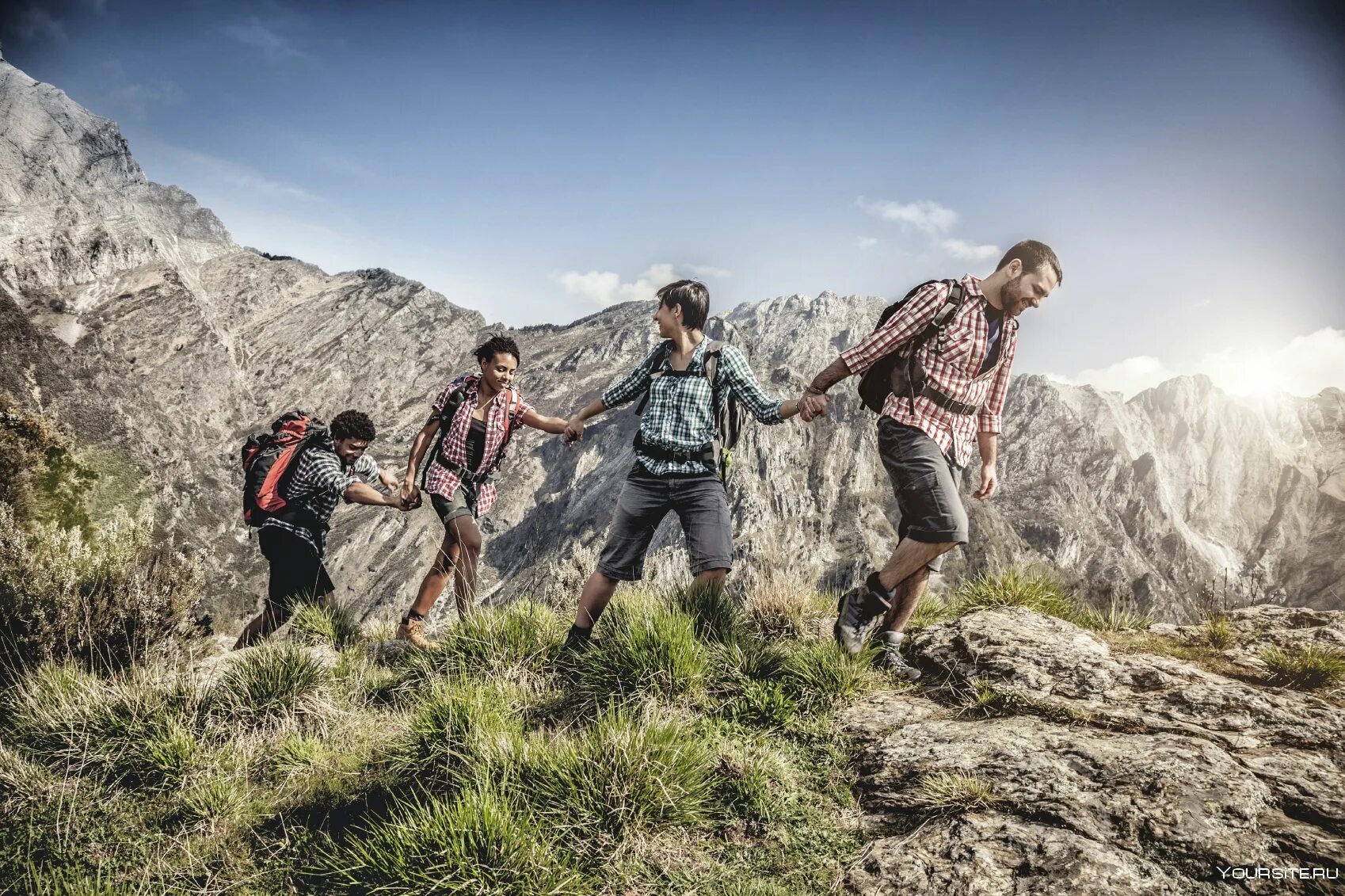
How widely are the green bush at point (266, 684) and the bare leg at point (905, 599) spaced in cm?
395

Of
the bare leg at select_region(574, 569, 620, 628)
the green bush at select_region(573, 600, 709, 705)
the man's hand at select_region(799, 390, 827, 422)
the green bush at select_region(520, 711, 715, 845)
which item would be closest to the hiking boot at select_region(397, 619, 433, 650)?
the bare leg at select_region(574, 569, 620, 628)

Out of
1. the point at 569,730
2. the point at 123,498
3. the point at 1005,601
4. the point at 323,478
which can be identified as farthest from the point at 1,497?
the point at 1005,601

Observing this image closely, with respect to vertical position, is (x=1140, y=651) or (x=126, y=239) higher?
(x=126, y=239)

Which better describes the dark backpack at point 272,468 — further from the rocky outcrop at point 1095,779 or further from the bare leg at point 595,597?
the rocky outcrop at point 1095,779

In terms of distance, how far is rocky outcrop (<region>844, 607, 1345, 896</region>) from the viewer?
2.34m

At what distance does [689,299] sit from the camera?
15.6 feet

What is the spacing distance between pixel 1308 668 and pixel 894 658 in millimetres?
2393

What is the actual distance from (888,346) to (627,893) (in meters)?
3.35

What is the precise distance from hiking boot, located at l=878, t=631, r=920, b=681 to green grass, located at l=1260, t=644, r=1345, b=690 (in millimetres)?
2136

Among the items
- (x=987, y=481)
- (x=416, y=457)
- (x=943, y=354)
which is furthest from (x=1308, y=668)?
(x=416, y=457)

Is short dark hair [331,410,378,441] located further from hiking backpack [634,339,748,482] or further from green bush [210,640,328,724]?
hiking backpack [634,339,748,482]

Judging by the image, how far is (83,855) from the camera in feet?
9.23

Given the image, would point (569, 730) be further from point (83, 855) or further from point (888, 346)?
point (888, 346)

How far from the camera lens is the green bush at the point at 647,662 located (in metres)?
3.65
